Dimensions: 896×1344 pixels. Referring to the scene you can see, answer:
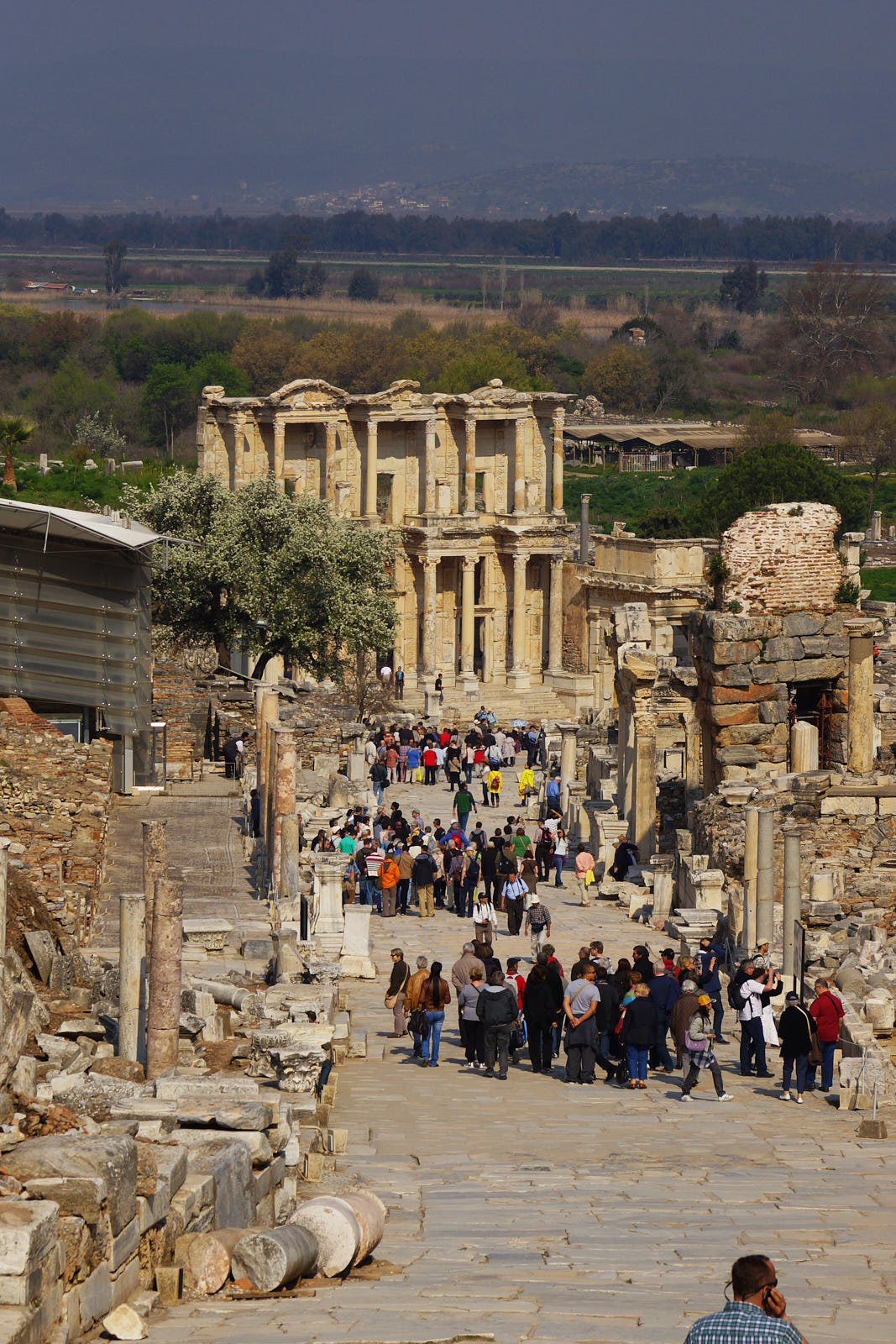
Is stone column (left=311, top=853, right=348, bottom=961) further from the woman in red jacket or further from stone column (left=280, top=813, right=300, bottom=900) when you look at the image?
the woman in red jacket

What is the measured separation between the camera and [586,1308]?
1100cm

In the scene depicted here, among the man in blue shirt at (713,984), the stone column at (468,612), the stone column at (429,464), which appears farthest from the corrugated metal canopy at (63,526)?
the stone column at (429,464)

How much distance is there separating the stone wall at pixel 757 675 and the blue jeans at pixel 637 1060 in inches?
483

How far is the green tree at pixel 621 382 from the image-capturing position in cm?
13925

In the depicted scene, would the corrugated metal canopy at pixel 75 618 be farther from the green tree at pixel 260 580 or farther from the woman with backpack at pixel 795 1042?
the woman with backpack at pixel 795 1042

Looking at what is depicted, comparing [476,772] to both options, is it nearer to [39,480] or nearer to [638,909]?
[638,909]

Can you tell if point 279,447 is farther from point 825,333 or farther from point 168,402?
point 825,333

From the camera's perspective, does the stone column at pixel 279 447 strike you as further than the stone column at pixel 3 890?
Yes

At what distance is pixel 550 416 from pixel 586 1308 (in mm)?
58769

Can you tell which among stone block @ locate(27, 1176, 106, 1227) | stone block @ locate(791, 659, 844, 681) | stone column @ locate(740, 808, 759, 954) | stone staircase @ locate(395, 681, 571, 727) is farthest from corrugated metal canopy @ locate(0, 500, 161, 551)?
stone staircase @ locate(395, 681, 571, 727)

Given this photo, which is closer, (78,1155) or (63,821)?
(78,1155)

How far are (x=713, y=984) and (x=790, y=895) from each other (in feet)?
8.35

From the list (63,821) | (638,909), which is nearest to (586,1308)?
(63,821)

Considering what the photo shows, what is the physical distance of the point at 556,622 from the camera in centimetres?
6594
